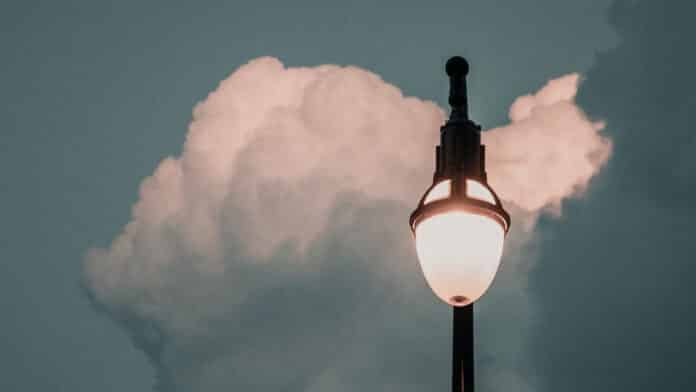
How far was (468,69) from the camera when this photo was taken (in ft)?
28.2

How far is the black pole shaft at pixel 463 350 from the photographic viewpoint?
7.39 metres

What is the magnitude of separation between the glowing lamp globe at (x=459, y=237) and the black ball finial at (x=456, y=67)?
46.7 inches

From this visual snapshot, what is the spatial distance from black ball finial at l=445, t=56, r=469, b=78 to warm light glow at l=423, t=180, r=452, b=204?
1.20 metres

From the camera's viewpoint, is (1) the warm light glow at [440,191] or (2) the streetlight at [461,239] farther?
(1) the warm light glow at [440,191]

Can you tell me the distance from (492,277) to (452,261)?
35 cm

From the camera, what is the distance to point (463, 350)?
7512 mm

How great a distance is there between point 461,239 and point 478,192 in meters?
0.50

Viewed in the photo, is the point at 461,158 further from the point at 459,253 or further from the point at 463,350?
the point at 463,350

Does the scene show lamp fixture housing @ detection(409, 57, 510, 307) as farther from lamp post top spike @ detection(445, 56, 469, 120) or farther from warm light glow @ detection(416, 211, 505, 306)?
lamp post top spike @ detection(445, 56, 469, 120)

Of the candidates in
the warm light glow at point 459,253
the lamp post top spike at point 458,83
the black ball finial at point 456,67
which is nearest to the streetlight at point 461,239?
the warm light glow at point 459,253

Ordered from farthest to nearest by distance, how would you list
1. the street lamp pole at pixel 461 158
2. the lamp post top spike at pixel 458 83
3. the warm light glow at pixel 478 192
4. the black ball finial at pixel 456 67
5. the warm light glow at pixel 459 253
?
the black ball finial at pixel 456 67, the lamp post top spike at pixel 458 83, the warm light glow at pixel 478 192, the street lamp pole at pixel 461 158, the warm light glow at pixel 459 253

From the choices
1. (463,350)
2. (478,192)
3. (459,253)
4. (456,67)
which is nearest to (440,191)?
(478,192)

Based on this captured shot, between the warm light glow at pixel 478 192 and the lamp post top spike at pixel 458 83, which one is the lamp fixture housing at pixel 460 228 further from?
the lamp post top spike at pixel 458 83

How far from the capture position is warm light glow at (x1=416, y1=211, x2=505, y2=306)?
7.32 m
